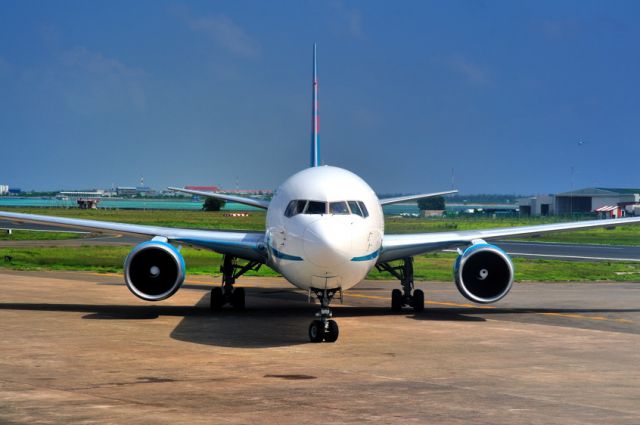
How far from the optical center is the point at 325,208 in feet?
61.5

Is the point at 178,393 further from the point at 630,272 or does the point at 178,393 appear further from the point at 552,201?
the point at 552,201

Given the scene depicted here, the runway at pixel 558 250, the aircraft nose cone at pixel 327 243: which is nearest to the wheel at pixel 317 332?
the aircraft nose cone at pixel 327 243

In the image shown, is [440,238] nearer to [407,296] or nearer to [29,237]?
[407,296]

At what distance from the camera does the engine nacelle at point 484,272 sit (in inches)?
890

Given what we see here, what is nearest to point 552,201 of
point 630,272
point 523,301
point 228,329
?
point 630,272

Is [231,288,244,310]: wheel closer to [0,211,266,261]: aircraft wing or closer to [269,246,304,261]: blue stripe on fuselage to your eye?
[0,211,266,261]: aircraft wing

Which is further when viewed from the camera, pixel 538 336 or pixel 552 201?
pixel 552 201

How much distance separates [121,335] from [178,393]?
21.3ft

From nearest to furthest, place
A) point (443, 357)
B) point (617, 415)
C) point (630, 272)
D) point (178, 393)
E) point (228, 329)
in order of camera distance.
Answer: point (617, 415), point (178, 393), point (443, 357), point (228, 329), point (630, 272)

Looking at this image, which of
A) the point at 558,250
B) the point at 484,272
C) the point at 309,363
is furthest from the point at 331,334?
the point at 558,250

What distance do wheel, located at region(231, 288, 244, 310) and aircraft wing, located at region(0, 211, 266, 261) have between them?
6.10ft

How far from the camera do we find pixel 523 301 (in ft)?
92.9

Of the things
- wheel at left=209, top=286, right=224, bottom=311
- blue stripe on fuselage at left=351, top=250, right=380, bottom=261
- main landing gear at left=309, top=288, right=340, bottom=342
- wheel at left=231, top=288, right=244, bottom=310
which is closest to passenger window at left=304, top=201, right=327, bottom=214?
blue stripe on fuselage at left=351, top=250, right=380, bottom=261

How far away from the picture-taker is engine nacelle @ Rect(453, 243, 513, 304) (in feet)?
74.1
